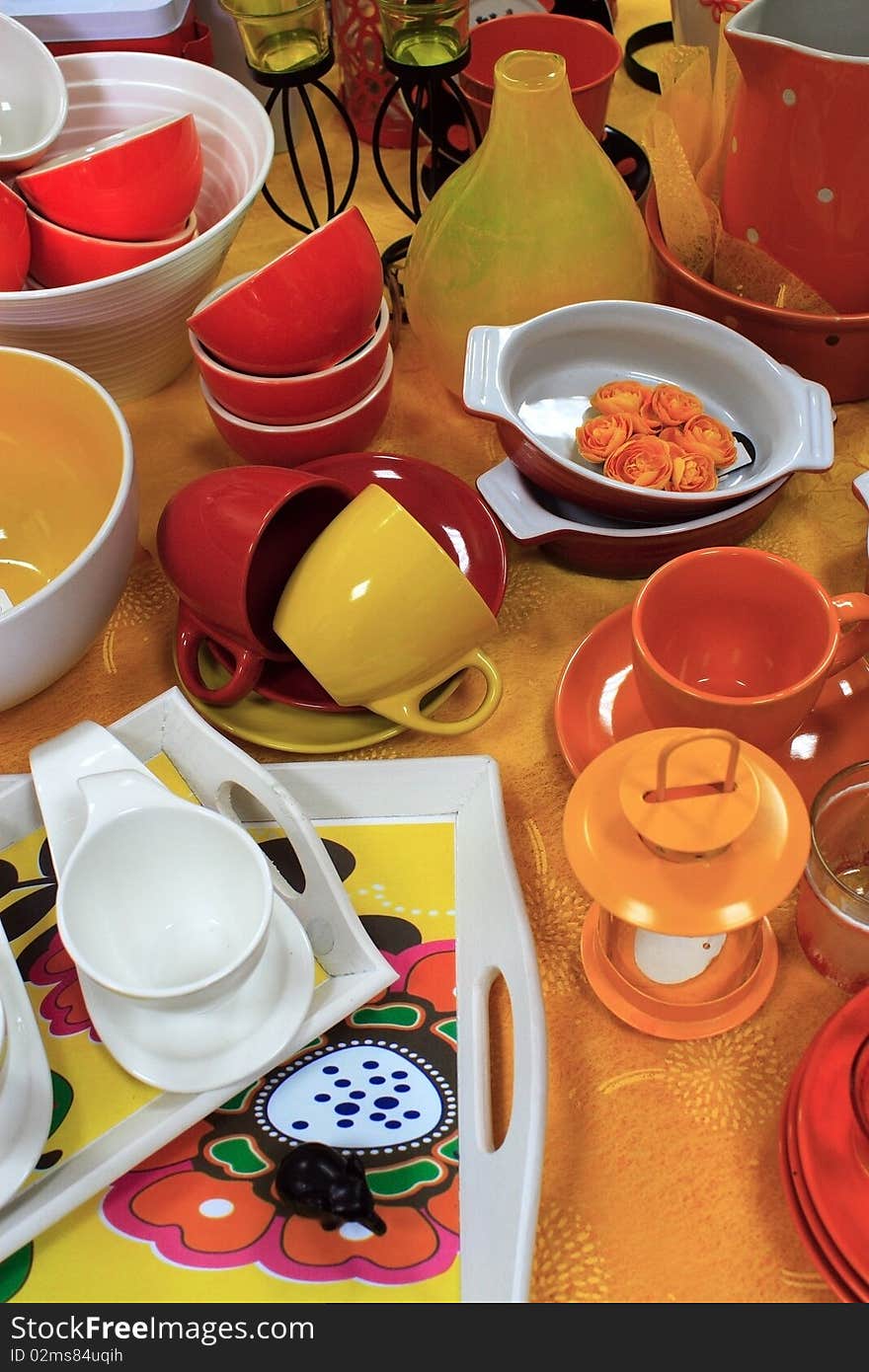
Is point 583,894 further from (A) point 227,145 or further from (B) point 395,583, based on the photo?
(A) point 227,145

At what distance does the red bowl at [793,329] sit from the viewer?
682 millimetres

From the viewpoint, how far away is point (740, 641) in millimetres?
562

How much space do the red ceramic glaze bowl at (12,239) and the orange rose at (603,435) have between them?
33cm

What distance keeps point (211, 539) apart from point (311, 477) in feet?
0.18


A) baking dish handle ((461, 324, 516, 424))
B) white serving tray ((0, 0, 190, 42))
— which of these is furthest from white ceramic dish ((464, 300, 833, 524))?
white serving tray ((0, 0, 190, 42))

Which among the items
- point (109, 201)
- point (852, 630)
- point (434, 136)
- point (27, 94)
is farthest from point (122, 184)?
point (852, 630)

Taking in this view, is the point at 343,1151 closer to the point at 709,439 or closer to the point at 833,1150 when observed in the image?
the point at 833,1150

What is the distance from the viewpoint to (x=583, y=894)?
0.53 meters

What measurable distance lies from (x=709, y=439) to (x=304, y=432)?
0.23m

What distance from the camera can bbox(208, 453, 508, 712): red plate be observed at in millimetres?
595

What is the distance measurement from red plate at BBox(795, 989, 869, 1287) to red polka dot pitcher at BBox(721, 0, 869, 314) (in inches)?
17.2

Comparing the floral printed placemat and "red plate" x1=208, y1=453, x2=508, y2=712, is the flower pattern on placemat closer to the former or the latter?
the floral printed placemat

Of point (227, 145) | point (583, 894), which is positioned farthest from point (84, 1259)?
point (227, 145)

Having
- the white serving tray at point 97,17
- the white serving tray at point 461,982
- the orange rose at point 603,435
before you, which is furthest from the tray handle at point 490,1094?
the white serving tray at point 97,17
